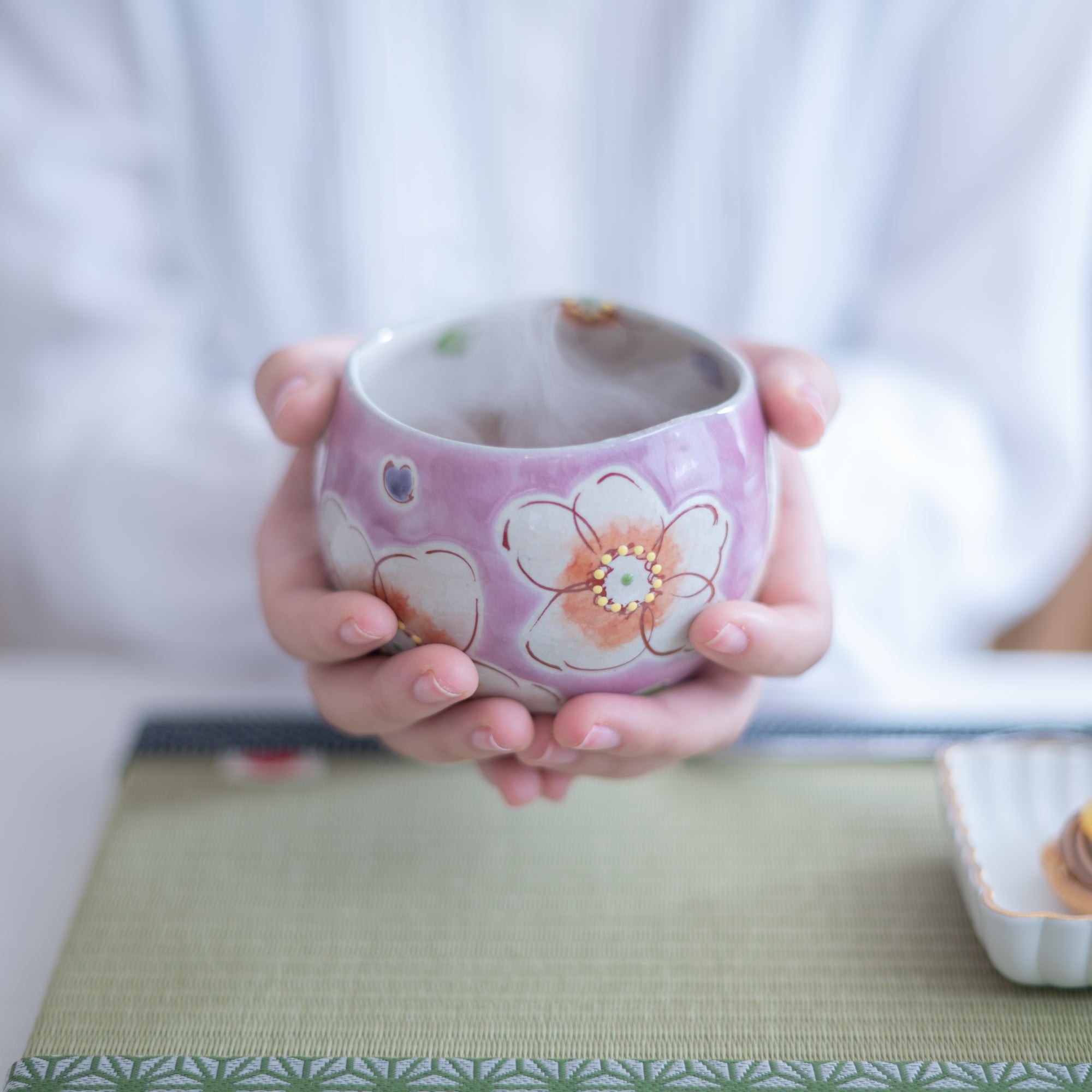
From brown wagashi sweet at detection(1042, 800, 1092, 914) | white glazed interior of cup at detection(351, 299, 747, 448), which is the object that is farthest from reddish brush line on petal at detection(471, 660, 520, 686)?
brown wagashi sweet at detection(1042, 800, 1092, 914)

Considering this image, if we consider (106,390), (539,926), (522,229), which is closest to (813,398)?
(539,926)

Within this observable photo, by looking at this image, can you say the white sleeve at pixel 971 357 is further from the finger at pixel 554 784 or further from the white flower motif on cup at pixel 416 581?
the white flower motif on cup at pixel 416 581

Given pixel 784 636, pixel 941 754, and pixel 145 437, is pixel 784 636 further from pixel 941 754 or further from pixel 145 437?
pixel 145 437

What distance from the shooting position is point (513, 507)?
0.34 metres

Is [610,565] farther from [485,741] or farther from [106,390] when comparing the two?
[106,390]

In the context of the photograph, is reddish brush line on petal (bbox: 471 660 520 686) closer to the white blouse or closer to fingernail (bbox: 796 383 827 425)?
fingernail (bbox: 796 383 827 425)

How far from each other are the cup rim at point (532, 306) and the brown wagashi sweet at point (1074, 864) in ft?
0.70

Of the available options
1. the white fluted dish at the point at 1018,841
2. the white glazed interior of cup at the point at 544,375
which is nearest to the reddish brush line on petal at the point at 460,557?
the white glazed interior of cup at the point at 544,375

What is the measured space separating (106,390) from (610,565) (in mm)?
515

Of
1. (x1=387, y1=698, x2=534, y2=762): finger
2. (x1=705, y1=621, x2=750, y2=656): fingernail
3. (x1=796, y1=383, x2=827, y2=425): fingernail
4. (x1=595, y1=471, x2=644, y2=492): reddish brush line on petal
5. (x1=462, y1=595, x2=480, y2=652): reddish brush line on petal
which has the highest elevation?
(x1=595, y1=471, x2=644, y2=492): reddish brush line on petal

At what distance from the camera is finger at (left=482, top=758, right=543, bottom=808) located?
454mm

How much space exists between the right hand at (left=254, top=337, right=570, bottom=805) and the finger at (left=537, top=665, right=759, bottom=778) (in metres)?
0.02

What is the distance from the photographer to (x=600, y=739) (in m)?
0.38

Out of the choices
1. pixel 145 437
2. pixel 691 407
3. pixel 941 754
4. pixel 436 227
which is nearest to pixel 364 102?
pixel 436 227
